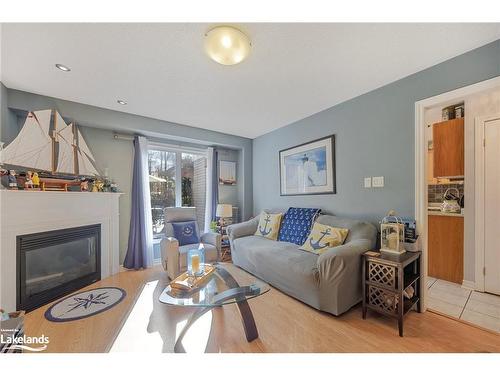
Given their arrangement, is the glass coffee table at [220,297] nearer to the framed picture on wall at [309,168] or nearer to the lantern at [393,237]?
the lantern at [393,237]

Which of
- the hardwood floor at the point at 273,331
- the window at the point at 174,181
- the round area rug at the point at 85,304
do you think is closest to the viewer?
the hardwood floor at the point at 273,331

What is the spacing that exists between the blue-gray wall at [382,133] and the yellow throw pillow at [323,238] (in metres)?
0.42

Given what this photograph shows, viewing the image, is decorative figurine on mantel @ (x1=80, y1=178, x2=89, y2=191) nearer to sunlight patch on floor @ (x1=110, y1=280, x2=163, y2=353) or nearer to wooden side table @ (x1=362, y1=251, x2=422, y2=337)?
sunlight patch on floor @ (x1=110, y1=280, x2=163, y2=353)

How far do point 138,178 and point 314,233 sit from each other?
2.71m

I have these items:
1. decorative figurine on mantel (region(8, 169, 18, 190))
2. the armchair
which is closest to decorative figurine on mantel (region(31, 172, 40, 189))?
decorative figurine on mantel (region(8, 169, 18, 190))

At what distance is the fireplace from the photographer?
1.95m

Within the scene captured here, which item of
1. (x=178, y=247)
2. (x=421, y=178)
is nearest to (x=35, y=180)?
(x=178, y=247)

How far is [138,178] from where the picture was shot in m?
3.14

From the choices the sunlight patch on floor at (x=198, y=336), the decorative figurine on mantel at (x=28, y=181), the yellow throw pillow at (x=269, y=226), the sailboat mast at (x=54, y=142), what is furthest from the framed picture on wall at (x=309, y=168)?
the decorative figurine on mantel at (x=28, y=181)

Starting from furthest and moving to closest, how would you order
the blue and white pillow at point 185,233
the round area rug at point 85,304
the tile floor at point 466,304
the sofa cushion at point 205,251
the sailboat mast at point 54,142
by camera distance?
1. the blue and white pillow at point 185,233
2. the sofa cushion at point 205,251
3. the sailboat mast at point 54,142
4. the round area rug at point 85,304
5. the tile floor at point 466,304

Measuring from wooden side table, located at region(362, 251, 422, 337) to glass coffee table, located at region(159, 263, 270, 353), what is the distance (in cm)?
96

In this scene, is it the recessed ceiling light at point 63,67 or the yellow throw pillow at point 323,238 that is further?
the yellow throw pillow at point 323,238

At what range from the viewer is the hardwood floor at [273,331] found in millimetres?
1452
